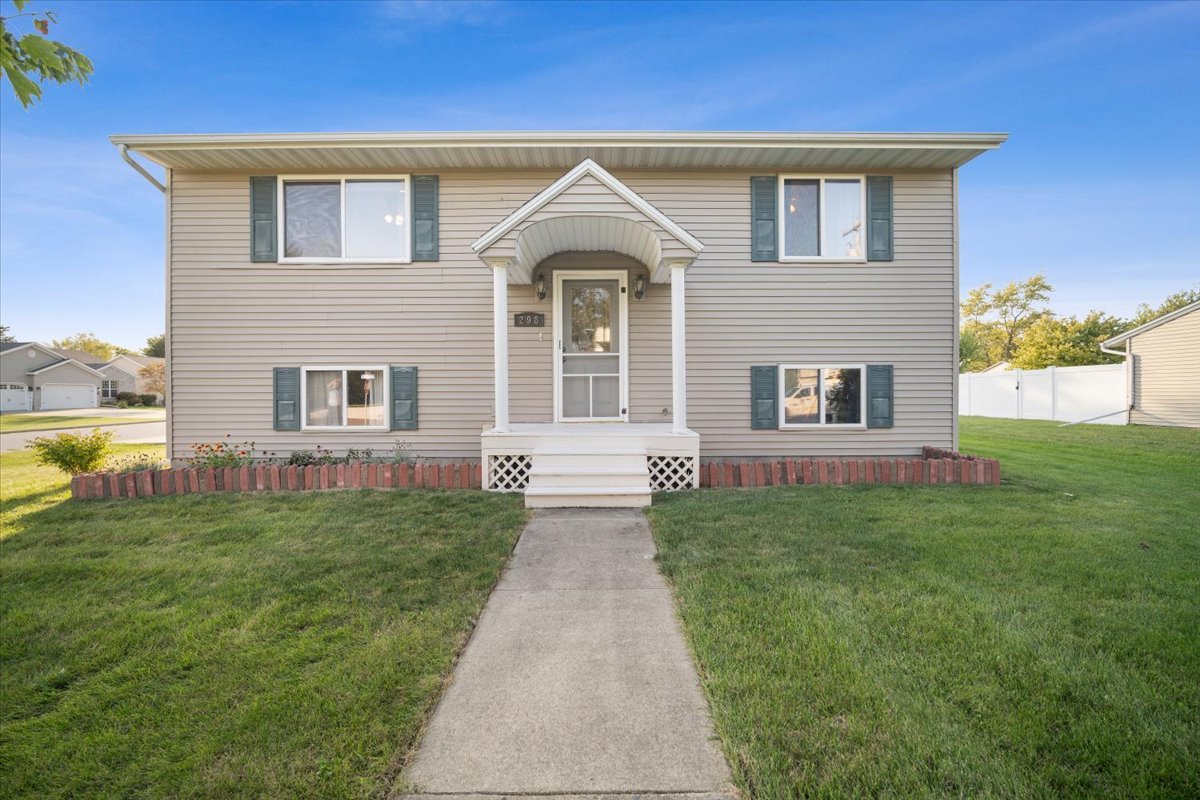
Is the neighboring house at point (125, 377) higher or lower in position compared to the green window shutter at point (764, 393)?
higher

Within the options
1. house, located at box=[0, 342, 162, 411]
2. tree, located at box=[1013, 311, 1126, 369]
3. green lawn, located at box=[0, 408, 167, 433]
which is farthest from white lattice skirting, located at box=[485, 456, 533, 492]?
house, located at box=[0, 342, 162, 411]

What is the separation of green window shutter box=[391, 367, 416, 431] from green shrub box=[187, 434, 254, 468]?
2028mm

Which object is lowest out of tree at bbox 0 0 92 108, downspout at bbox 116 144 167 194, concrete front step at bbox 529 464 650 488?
concrete front step at bbox 529 464 650 488

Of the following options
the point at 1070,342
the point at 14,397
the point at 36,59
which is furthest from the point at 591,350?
the point at 14,397

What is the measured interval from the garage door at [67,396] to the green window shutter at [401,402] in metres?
46.8

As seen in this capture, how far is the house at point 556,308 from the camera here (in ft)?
24.8

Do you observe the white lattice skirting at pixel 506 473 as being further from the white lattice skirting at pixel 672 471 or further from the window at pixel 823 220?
the window at pixel 823 220

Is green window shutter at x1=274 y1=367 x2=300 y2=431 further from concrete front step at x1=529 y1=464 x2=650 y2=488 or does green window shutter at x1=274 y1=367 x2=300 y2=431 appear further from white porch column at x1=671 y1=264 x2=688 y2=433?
white porch column at x1=671 y1=264 x2=688 y2=433

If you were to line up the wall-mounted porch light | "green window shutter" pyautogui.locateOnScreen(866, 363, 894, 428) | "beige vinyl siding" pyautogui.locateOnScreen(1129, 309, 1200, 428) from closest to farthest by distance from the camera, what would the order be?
the wall-mounted porch light
"green window shutter" pyautogui.locateOnScreen(866, 363, 894, 428)
"beige vinyl siding" pyautogui.locateOnScreen(1129, 309, 1200, 428)

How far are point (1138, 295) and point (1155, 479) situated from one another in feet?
129

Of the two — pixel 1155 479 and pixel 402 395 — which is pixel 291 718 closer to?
pixel 402 395

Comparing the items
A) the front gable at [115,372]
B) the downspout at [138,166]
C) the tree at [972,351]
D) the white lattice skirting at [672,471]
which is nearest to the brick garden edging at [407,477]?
the white lattice skirting at [672,471]

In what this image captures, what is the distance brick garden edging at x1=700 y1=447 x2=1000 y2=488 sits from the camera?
256 inches

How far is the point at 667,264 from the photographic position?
6.61 metres
